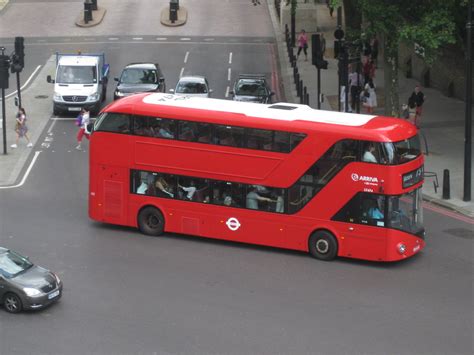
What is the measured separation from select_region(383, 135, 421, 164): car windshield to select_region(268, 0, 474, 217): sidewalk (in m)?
4.84

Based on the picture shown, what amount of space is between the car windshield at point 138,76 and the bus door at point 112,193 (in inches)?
650

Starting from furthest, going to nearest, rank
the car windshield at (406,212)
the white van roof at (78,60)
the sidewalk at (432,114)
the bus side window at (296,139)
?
1. the white van roof at (78,60)
2. the sidewalk at (432,114)
3. the bus side window at (296,139)
4. the car windshield at (406,212)

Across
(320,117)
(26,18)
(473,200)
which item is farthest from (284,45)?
(320,117)

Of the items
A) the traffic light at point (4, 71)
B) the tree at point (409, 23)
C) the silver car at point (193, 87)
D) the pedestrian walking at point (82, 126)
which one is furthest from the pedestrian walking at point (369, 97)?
the traffic light at point (4, 71)

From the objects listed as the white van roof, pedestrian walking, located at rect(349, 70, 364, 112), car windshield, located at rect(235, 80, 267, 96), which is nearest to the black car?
car windshield, located at rect(235, 80, 267, 96)

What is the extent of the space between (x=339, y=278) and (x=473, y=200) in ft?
25.6

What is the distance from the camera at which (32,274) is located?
20.1 m

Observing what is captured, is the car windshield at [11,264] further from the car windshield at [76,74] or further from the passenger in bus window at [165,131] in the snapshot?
the car windshield at [76,74]

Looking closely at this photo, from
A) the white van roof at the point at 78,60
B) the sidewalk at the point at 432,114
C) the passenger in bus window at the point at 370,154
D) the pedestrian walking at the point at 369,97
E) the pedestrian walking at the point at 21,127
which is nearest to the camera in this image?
the passenger in bus window at the point at 370,154

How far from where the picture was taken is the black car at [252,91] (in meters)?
40.1

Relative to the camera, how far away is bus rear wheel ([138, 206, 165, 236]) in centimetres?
2545

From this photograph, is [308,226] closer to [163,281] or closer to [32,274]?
[163,281]

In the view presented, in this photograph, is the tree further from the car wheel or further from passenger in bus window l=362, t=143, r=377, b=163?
the car wheel

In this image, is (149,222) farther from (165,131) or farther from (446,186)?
(446,186)
